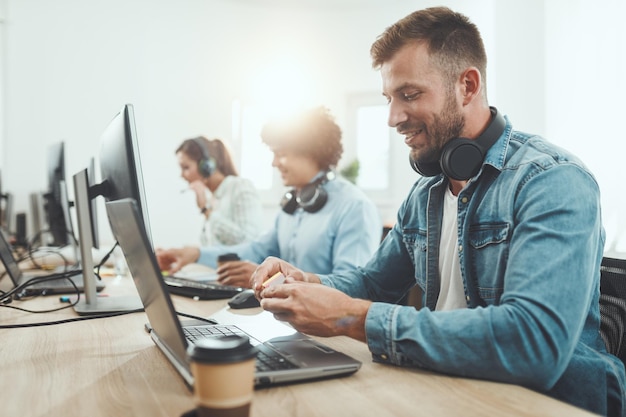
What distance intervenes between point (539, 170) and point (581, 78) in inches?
120

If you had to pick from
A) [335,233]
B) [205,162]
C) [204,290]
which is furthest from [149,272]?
[205,162]

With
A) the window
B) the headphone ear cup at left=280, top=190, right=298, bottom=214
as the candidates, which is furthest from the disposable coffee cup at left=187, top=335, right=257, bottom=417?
the window

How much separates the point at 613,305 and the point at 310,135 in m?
1.39

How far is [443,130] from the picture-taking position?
118 centimetres

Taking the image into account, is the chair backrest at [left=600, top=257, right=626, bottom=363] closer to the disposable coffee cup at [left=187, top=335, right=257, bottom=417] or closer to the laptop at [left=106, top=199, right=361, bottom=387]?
the laptop at [left=106, top=199, right=361, bottom=387]

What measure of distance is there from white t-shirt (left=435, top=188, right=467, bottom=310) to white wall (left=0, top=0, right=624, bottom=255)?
2629mm

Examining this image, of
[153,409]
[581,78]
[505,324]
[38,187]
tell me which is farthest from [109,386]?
[38,187]

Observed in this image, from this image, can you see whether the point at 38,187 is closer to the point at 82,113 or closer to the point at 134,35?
the point at 82,113

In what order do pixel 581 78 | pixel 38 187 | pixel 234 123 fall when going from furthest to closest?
pixel 234 123 < pixel 38 187 < pixel 581 78

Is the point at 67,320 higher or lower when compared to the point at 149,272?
lower

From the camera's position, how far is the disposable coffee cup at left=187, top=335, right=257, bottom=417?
0.49 m

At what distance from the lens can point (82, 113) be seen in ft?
14.8

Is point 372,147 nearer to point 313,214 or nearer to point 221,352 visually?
point 313,214

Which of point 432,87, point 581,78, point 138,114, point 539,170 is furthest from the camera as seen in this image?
point 138,114
